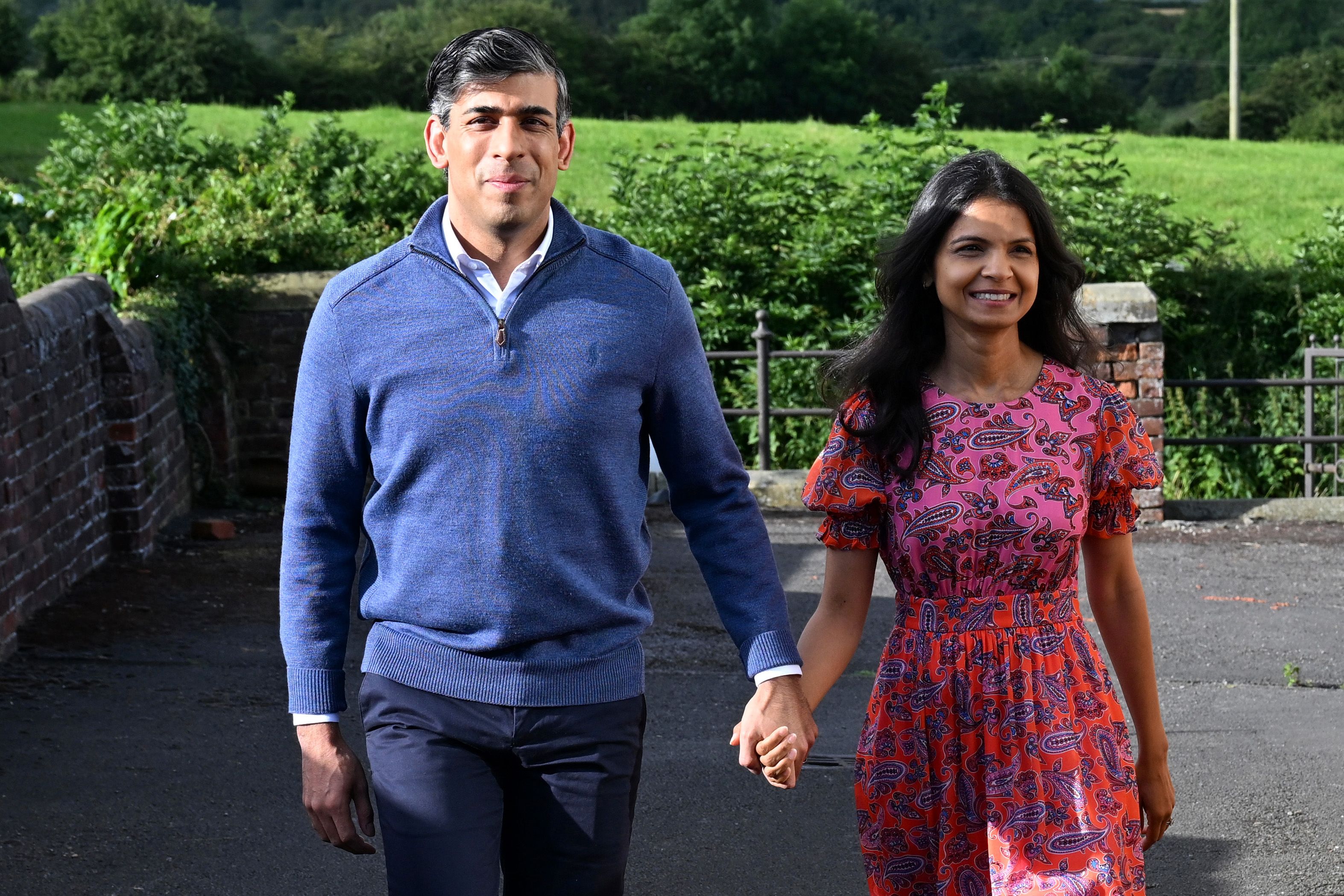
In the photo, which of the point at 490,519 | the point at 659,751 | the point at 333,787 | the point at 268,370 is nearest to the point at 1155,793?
the point at 490,519

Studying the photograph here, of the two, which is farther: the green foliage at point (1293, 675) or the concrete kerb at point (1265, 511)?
the concrete kerb at point (1265, 511)

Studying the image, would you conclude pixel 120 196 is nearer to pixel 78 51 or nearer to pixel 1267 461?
pixel 1267 461

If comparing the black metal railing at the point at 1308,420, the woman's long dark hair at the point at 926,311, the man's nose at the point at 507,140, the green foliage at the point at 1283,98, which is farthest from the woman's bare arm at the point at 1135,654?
the green foliage at the point at 1283,98

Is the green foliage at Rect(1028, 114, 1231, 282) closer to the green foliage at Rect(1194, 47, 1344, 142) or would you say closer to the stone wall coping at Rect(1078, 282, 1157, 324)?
the stone wall coping at Rect(1078, 282, 1157, 324)

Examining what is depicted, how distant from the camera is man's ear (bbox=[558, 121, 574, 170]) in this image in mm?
2600

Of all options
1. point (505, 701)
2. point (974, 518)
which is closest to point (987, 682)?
point (974, 518)

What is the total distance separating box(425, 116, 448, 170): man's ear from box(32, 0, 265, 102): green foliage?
4790 centimetres

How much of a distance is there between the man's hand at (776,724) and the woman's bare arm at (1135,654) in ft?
1.88

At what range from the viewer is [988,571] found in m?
2.60

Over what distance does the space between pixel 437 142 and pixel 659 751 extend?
3.19 metres

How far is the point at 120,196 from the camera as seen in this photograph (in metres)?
12.5

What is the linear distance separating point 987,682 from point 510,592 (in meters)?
0.82

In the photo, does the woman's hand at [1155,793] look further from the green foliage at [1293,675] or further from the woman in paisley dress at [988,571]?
the green foliage at [1293,675]

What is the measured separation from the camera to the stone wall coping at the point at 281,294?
1036 cm
